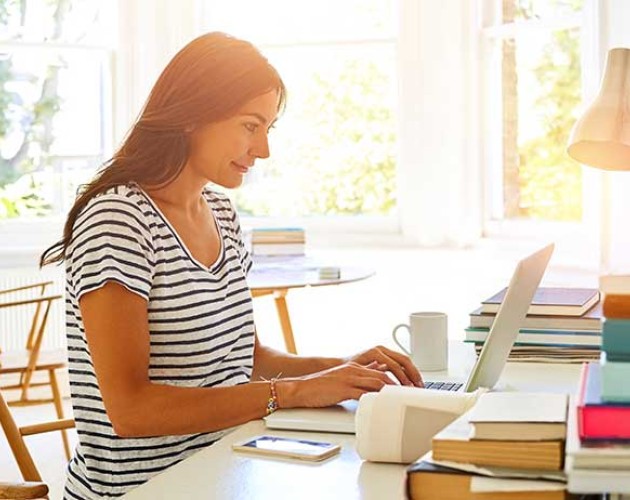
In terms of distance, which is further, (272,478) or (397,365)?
(397,365)

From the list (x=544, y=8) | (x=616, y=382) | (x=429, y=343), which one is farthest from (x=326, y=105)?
(x=616, y=382)

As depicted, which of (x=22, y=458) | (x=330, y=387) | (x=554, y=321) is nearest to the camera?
(x=330, y=387)

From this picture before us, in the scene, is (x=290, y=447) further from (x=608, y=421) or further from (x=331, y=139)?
(x=331, y=139)

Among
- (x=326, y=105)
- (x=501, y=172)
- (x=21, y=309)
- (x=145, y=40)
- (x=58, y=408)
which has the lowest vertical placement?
(x=58, y=408)

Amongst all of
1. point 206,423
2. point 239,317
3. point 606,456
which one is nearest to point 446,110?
point 239,317

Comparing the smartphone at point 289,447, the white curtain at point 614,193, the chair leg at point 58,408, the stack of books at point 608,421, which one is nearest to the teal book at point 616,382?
the stack of books at point 608,421

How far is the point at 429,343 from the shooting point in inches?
78.7

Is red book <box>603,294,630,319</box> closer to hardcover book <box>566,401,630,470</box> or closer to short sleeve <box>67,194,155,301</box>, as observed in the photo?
hardcover book <box>566,401,630,470</box>

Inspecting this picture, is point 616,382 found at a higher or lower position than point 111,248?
lower

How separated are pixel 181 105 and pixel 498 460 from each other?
1.00 meters

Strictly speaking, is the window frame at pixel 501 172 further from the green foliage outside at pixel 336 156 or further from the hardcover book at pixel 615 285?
the hardcover book at pixel 615 285

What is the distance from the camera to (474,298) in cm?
448

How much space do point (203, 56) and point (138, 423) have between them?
623 mm

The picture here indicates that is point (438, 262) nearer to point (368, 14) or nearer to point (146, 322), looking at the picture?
point (368, 14)
